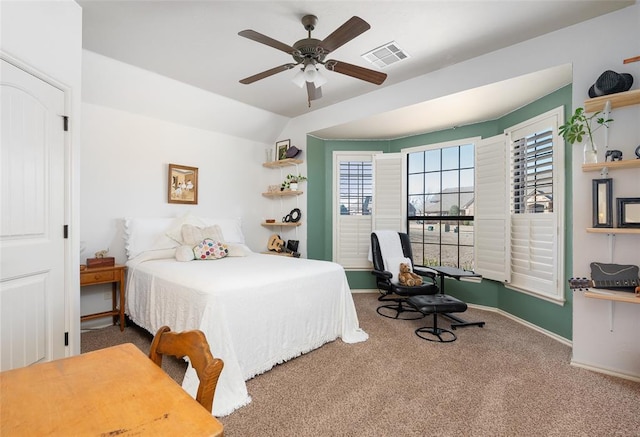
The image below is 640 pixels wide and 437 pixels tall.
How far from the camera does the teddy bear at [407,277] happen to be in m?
3.61

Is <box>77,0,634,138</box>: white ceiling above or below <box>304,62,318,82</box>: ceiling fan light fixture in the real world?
above

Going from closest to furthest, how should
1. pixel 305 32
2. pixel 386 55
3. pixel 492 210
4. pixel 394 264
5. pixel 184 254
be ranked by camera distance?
1. pixel 305 32
2. pixel 386 55
3. pixel 184 254
4. pixel 492 210
5. pixel 394 264

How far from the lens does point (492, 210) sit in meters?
3.82

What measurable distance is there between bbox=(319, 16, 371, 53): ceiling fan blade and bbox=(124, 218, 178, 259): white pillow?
8.84 ft

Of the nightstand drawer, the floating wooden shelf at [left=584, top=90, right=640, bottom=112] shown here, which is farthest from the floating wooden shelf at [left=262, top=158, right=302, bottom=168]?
the floating wooden shelf at [left=584, top=90, right=640, bottom=112]

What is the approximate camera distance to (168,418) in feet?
2.18

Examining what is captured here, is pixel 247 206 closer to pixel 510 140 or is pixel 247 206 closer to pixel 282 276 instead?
pixel 282 276

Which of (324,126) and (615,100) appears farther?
Result: (324,126)

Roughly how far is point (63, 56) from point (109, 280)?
2050 mm

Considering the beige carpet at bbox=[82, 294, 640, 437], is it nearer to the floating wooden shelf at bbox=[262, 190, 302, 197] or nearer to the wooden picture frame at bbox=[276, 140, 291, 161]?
the floating wooden shelf at bbox=[262, 190, 302, 197]

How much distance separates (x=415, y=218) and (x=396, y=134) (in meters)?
1.34

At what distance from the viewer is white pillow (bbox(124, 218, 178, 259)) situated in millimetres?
3354

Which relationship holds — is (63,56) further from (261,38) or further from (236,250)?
(236,250)

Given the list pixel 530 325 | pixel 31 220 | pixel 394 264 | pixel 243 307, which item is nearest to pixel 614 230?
pixel 530 325
